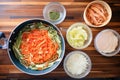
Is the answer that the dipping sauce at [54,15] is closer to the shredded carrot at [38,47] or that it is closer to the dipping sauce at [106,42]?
the shredded carrot at [38,47]

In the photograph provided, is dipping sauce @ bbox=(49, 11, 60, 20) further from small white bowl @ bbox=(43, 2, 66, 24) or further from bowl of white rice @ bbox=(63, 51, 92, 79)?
bowl of white rice @ bbox=(63, 51, 92, 79)

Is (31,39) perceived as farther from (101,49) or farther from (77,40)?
(101,49)

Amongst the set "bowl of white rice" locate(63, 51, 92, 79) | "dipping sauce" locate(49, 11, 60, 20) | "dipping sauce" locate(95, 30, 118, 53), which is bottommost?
"bowl of white rice" locate(63, 51, 92, 79)

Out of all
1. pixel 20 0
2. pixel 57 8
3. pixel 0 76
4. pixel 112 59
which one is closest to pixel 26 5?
pixel 20 0

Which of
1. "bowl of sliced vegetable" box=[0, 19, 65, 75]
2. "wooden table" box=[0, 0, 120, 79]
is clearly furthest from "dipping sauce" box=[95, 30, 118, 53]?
"bowl of sliced vegetable" box=[0, 19, 65, 75]

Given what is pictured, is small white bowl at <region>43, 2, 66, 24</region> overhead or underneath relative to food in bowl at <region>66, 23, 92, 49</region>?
overhead

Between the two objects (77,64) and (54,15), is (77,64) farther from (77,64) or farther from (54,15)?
(54,15)
